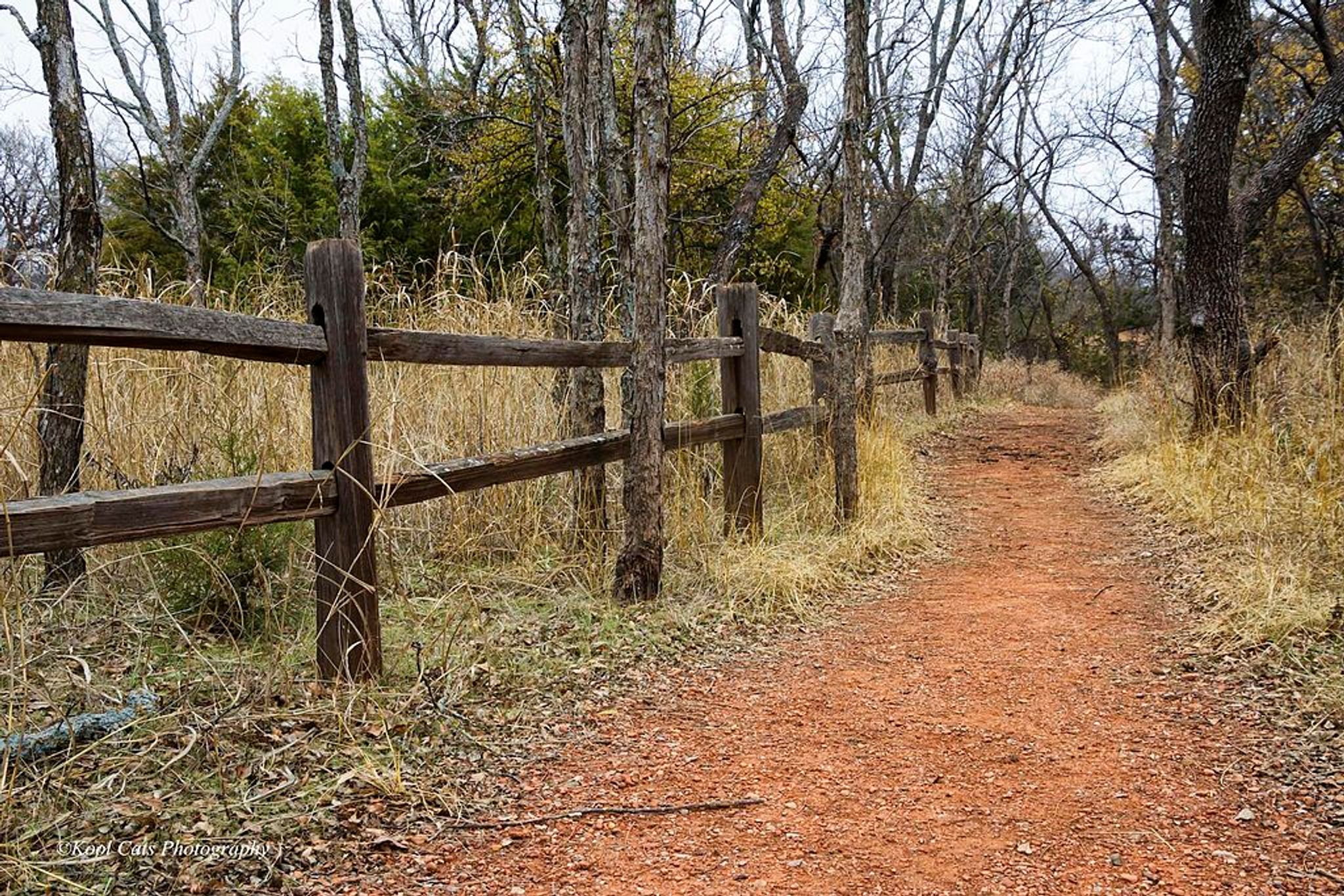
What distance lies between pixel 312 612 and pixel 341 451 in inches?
44.8

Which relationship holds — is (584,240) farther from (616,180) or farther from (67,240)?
(67,240)

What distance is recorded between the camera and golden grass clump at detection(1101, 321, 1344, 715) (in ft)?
11.8

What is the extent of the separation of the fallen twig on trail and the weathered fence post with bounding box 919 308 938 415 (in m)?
10.5

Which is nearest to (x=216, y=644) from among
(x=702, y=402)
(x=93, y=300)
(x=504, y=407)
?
(x=93, y=300)

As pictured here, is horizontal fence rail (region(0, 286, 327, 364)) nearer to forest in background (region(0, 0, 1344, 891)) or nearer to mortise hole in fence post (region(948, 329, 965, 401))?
forest in background (region(0, 0, 1344, 891))

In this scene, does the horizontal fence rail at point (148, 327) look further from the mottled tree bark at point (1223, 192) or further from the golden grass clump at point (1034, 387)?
the golden grass clump at point (1034, 387)

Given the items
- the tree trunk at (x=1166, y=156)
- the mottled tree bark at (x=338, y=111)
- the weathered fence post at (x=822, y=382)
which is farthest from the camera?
the tree trunk at (x=1166, y=156)

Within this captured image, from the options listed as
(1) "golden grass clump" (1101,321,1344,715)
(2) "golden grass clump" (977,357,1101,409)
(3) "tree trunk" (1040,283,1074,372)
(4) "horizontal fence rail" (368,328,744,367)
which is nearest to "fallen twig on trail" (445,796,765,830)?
(4) "horizontal fence rail" (368,328,744,367)

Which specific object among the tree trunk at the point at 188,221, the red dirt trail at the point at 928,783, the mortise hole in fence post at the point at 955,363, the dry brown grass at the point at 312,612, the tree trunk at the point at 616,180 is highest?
the tree trunk at the point at 188,221

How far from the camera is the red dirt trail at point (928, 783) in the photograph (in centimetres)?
224

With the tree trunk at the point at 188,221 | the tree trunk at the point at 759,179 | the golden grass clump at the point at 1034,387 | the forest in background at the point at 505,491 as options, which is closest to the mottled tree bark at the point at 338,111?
the forest in background at the point at 505,491

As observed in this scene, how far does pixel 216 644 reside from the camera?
11.7 feet

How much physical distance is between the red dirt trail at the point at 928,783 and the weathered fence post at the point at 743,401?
1171 millimetres

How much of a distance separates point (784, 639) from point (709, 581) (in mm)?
632
